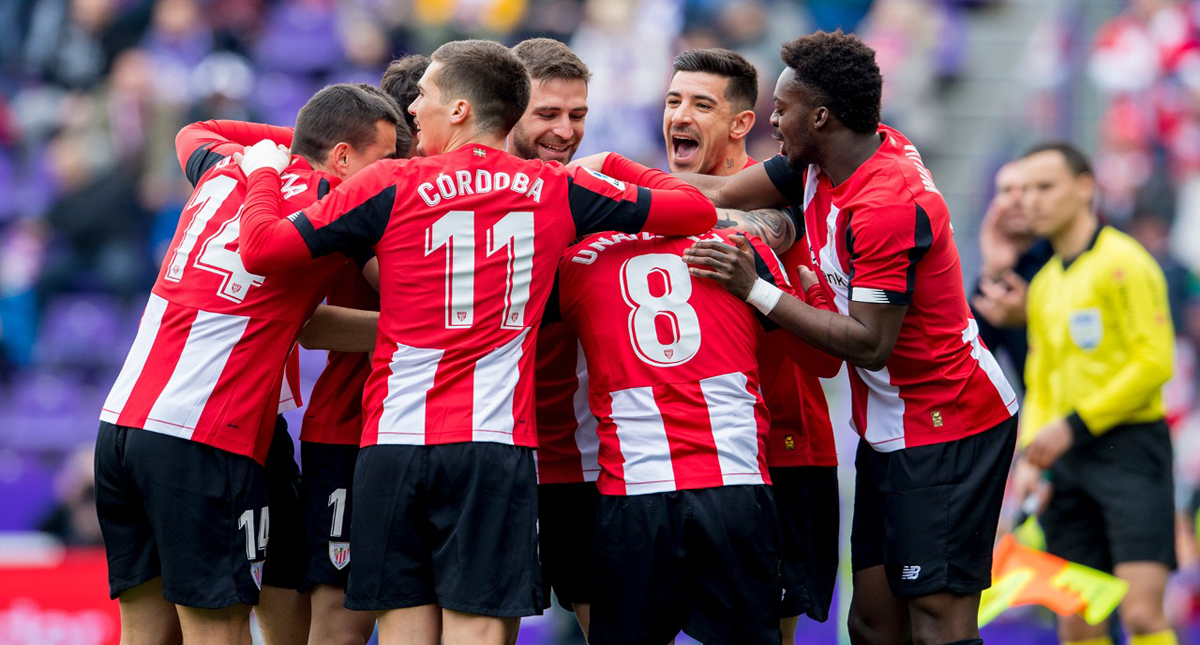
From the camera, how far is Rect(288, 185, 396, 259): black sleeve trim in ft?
13.4

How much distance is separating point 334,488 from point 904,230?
2333mm

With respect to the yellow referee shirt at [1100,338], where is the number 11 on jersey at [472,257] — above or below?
above

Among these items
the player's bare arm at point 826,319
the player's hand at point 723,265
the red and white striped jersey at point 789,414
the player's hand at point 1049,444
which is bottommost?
the player's hand at point 1049,444

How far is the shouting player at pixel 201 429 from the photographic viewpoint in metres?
4.36

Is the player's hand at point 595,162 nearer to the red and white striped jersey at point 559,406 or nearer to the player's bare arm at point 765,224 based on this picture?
the player's bare arm at point 765,224

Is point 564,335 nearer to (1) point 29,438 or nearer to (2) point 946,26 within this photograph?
(1) point 29,438

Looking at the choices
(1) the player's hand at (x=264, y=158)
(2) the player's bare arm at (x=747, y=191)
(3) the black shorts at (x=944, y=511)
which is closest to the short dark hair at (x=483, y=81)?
(1) the player's hand at (x=264, y=158)

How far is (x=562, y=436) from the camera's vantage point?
16.3ft

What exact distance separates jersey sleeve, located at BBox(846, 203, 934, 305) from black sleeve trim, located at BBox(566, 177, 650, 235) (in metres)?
0.77

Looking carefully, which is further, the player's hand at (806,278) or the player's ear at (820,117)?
the player's hand at (806,278)

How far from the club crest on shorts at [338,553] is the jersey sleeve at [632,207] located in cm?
158

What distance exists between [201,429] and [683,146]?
2358mm

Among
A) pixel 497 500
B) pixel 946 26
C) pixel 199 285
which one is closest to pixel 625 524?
pixel 497 500

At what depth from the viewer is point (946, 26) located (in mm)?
12422
